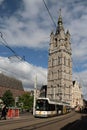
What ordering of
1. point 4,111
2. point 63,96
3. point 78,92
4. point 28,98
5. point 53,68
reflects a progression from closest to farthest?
1. point 4,111
2. point 28,98
3. point 63,96
4. point 53,68
5. point 78,92

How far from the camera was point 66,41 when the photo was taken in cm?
11438

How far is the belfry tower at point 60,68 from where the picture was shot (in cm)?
10219

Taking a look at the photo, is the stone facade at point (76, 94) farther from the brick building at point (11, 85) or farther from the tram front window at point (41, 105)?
the tram front window at point (41, 105)

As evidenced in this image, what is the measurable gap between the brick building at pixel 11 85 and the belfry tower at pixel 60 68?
1362cm

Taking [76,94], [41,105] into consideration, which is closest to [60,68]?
[76,94]

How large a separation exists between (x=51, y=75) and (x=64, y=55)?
10501 millimetres

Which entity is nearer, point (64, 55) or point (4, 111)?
point (4, 111)

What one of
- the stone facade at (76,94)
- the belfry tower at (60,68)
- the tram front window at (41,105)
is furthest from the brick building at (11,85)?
the tram front window at (41,105)

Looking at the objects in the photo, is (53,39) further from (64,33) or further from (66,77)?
(66,77)

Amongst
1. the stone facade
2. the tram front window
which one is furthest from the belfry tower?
the tram front window

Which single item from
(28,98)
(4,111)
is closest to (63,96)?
(28,98)

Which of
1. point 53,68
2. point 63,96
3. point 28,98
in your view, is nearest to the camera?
point 28,98

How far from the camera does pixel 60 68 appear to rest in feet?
341

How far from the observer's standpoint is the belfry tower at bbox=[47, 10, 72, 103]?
102 meters
